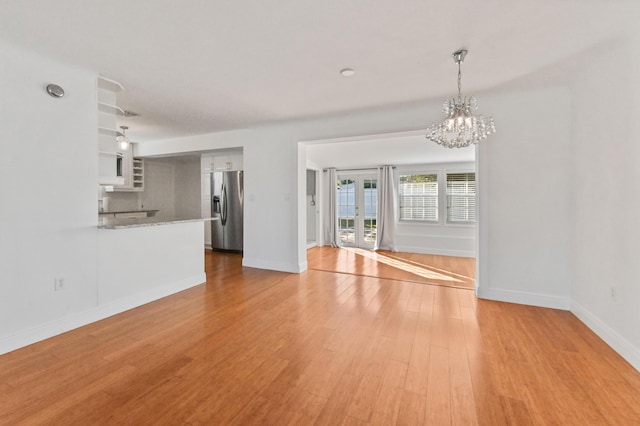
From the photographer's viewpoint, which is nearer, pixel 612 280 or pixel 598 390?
pixel 598 390

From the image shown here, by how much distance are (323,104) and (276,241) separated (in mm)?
2318

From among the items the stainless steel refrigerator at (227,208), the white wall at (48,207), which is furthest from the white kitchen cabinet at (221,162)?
the white wall at (48,207)

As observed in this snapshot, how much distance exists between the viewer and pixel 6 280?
88.4 inches

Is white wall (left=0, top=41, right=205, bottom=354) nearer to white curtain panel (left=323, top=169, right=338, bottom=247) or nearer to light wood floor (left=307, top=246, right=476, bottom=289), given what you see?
light wood floor (left=307, top=246, right=476, bottom=289)

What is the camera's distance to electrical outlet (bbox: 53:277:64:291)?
2.52 metres

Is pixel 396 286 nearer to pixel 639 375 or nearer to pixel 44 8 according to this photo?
pixel 639 375

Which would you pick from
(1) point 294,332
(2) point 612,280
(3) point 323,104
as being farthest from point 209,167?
(2) point 612,280

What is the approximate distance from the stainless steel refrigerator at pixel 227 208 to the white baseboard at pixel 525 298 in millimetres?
4512

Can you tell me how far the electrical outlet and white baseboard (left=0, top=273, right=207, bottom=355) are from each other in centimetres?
27

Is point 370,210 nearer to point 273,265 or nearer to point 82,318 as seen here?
point 273,265

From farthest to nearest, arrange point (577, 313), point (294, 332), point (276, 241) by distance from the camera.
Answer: point (276, 241)
point (577, 313)
point (294, 332)

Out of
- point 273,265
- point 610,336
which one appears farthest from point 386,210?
point 610,336

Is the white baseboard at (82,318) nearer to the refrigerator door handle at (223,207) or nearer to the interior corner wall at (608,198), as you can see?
the refrigerator door handle at (223,207)

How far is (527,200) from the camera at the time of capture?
319 cm
